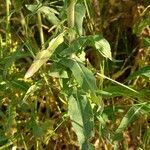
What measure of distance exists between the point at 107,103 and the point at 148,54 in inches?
10.8

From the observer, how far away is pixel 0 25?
6.67 feet

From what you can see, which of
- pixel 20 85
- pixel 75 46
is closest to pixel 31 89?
pixel 20 85

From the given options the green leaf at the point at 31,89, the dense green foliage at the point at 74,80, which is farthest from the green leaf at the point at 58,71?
the green leaf at the point at 31,89

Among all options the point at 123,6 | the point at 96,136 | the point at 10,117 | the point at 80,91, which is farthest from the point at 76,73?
the point at 123,6

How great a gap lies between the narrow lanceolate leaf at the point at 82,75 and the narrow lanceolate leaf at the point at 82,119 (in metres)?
0.08

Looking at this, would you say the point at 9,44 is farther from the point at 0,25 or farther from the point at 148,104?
the point at 148,104

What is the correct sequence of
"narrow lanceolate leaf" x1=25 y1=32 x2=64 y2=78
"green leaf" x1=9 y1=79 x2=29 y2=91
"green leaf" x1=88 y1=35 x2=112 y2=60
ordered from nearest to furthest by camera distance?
→ 1. "narrow lanceolate leaf" x1=25 y1=32 x2=64 y2=78
2. "green leaf" x1=88 y1=35 x2=112 y2=60
3. "green leaf" x1=9 y1=79 x2=29 y2=91

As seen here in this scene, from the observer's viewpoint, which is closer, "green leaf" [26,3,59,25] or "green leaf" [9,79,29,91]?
"green leaf" [26,3,59,25]

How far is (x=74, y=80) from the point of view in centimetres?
141

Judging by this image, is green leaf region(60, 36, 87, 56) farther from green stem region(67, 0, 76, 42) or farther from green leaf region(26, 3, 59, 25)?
green leaf region(26, 3, 59, 25)

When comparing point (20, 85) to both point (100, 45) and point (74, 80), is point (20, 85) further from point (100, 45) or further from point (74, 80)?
point (100, 45)

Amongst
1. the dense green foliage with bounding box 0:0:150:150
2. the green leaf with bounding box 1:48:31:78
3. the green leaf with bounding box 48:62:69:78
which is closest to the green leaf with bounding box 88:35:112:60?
the dense green foliage with bounding box 0:0:150:150

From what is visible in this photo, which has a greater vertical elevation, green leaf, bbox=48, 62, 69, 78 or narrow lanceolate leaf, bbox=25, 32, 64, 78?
narrow lanceolate leaf, bbox=25, 32, 64, 78

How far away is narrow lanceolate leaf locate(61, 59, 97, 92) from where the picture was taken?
127 cm
